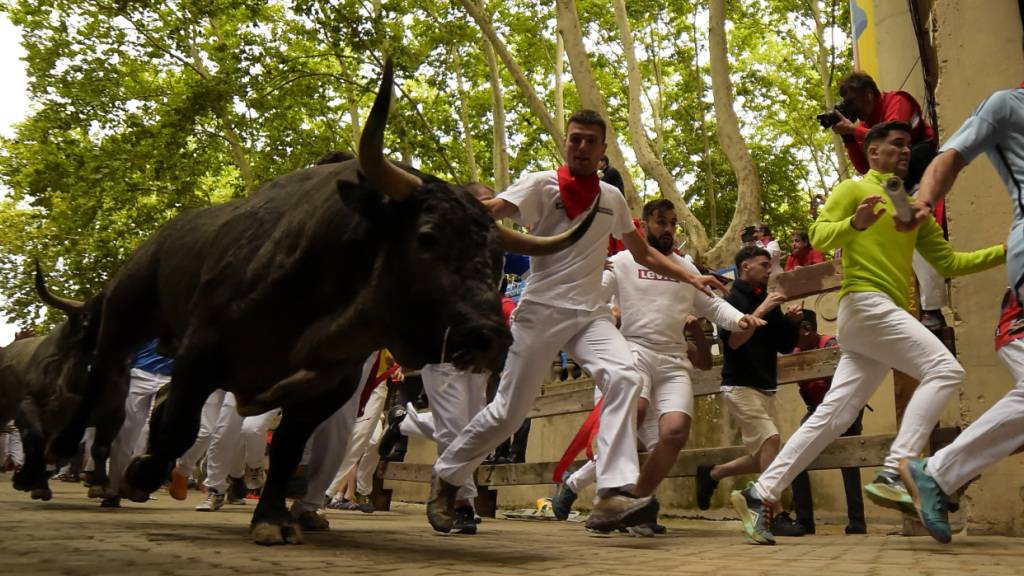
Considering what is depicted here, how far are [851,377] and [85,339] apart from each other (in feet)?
19.9

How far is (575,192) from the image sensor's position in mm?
6820

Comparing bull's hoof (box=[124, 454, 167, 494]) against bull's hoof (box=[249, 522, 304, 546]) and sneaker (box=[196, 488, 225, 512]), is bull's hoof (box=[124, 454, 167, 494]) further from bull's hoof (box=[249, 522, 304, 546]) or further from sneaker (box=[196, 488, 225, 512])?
sneaker (box=[196, 488, 225, 512])

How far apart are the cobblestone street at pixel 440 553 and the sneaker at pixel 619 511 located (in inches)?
6.1

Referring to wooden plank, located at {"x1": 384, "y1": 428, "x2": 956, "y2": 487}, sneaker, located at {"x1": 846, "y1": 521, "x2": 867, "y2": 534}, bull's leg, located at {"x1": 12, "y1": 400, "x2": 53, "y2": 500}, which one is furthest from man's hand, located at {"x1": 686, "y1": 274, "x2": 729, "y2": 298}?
bull's leg, located at {"x1": 12, "y1": 400, "x2": 53, "y2": 500}

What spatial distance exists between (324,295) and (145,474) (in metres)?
1.62

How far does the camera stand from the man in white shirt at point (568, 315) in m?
6.55

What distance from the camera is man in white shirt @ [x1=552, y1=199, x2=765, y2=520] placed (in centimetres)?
794

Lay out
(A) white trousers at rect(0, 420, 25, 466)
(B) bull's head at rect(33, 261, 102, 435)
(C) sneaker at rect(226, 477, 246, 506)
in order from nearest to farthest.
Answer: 1. (B) bull's head at rect(33, 261, 102, 435)
2. (C) sneaker at rect(226, 477, 246, 506)
3. (A) white trousers at rect(0, 420, 25, 466)

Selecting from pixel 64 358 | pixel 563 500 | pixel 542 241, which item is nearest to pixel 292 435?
pixel 542 241

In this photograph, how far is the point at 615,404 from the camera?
6539 millimetres

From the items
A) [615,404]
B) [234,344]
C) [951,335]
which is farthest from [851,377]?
[234,344]

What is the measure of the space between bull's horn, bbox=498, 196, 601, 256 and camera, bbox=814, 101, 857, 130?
3445mm

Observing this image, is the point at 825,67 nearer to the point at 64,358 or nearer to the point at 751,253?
the point at 751,253

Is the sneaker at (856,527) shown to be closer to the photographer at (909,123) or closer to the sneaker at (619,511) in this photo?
the photographer at (909,123)
